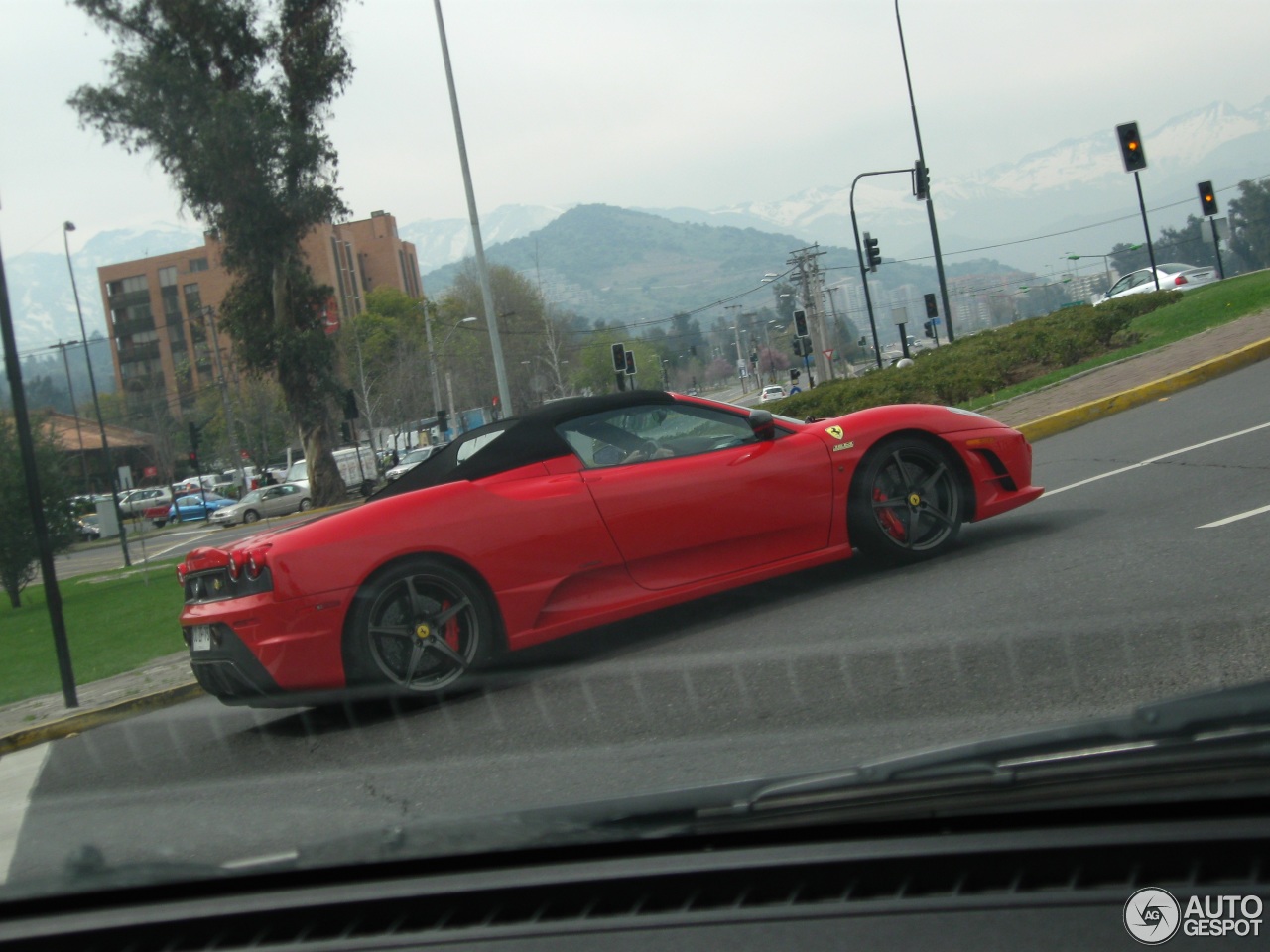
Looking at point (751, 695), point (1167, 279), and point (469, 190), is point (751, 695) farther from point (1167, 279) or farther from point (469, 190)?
point (1167, 279)

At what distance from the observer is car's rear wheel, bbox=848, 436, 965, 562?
6684 mm

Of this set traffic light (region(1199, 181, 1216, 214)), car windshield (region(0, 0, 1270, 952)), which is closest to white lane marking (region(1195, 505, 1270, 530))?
car windshield (region(0, 0, 1270, 952))

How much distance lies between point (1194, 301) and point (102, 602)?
1790 cm

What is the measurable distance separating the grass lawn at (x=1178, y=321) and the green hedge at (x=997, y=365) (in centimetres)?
25

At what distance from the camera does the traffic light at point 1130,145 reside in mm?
22297

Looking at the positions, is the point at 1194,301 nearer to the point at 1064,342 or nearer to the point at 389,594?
the point at 1064,342

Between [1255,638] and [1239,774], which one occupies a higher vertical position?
[1239,774]

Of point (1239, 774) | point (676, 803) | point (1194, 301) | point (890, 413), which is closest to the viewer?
point (1239, 774)

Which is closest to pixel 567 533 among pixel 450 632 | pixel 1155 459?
pixel 450 632

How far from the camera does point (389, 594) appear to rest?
5.68 metres

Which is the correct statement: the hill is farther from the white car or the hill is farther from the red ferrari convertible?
the red ferrari convertible

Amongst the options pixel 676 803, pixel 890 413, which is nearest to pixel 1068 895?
pixel 676 803

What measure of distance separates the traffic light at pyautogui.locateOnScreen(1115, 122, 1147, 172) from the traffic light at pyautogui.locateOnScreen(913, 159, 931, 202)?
11999mm

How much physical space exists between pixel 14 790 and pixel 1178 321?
16.6 m
